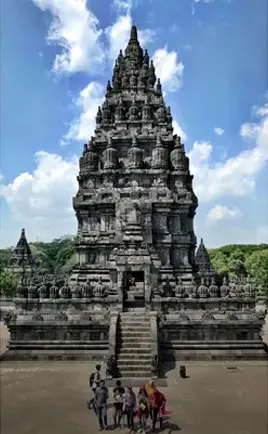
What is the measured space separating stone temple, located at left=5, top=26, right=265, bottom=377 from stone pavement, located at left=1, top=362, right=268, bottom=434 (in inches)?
58.3

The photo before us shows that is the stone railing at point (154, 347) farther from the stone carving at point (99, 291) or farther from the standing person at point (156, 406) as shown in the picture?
the standing person at point (156, 406)

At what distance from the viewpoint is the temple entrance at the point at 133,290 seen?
23.3 meters

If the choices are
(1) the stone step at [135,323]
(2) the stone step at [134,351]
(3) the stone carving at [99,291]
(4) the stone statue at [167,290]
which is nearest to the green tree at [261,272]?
(4) the stone statue at [167,290]

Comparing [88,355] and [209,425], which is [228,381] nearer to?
[209,425]

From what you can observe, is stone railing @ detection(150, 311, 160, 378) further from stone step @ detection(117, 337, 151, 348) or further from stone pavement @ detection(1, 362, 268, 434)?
stone pavement @ detection(1, 362, 268, 434)

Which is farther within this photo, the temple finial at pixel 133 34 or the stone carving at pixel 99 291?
the temple finial at pixel 133 34

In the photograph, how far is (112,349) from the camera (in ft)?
59.5

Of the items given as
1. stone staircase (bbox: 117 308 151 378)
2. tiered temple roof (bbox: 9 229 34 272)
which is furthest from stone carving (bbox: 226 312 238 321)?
tiered temple roof (bbox: 9 229 34 272)

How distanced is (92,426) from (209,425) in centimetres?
338

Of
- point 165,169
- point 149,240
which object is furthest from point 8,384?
point 165,169

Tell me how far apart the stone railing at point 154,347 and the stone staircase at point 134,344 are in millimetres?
245

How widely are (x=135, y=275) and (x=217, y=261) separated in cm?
4956

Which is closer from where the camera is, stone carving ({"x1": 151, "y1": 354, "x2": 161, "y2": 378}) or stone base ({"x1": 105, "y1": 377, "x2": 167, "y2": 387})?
stone base ({"x1": 105, "y1": 377, "x2": 167, "y2": 387})

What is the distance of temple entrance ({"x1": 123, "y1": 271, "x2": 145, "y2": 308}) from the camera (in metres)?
23.3
